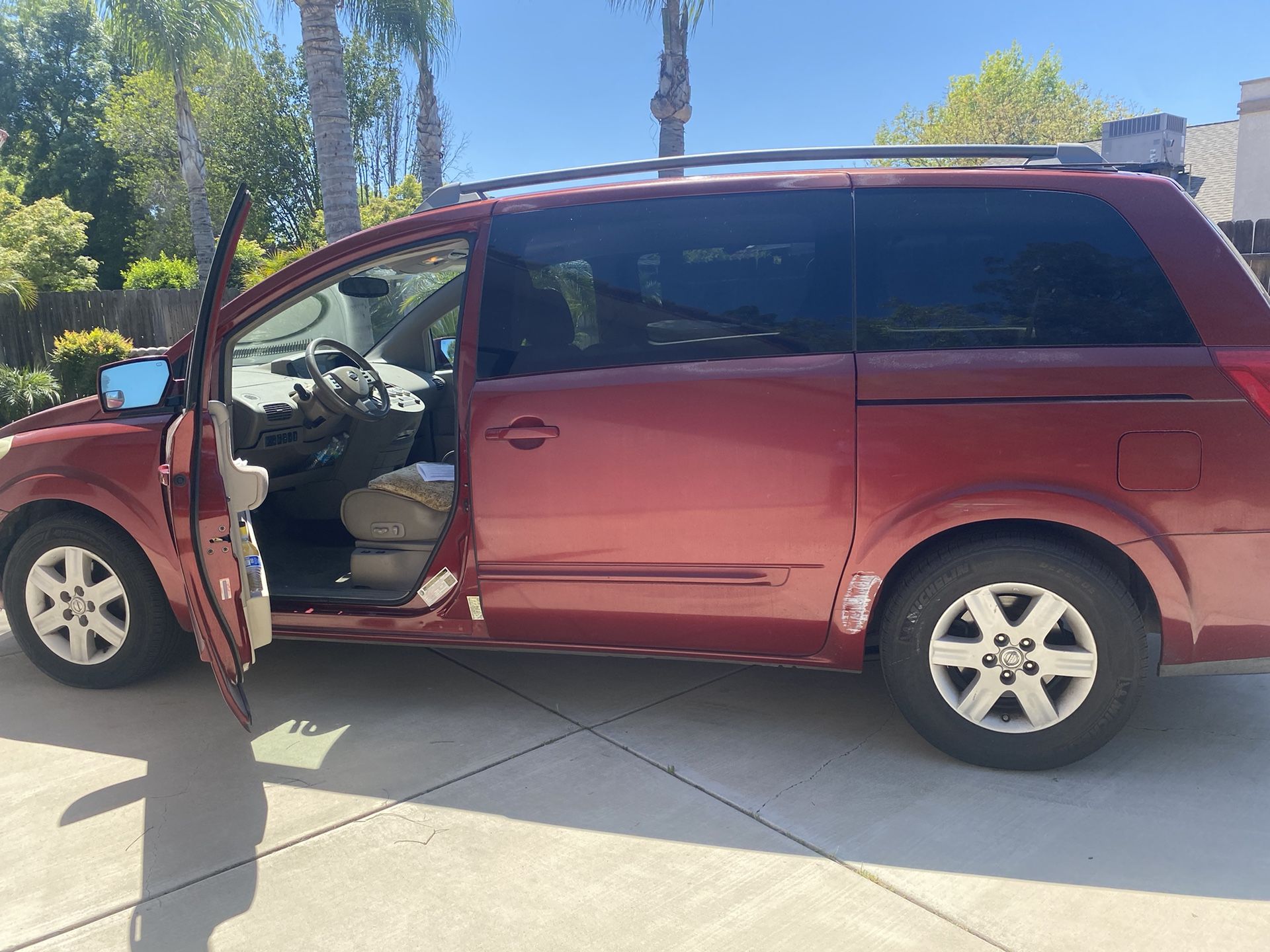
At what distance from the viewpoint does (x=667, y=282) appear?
322 cm

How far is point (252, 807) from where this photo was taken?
303 centimetres

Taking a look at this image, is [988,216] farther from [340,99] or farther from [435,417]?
[340,99]

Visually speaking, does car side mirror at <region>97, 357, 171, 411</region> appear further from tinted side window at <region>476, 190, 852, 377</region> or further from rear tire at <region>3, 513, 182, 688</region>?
tinted side window at <region>476, 190, 852, 377</region>

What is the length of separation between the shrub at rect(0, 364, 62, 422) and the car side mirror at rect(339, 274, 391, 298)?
23.4 ft

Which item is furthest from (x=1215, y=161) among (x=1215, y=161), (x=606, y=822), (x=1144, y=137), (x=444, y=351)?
(x=606, y=822)

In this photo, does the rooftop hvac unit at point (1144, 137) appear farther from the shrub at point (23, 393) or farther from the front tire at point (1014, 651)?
the shrub at point (23, 393)

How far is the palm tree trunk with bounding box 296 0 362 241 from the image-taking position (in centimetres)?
941

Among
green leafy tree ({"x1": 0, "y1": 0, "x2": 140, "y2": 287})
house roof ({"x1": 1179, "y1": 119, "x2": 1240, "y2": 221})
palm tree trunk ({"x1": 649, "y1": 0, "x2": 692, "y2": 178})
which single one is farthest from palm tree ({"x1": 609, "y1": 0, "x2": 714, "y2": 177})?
green leafy tree ({"x1": 0, "y1": 0, "x2": 140, "y2": 287})

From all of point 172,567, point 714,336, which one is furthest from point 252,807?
point 714,336

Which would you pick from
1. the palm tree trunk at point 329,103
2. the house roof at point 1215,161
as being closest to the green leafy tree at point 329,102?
the palm tree trunk at point 329,103

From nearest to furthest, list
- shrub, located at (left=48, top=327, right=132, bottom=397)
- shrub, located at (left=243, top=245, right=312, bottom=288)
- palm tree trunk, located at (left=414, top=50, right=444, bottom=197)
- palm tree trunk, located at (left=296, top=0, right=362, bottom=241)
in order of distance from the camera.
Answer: palm tree trunk, located at (left=296, top=0, right=362, bottom=241), shrub, located at (left=48, top=327, right=132, bottom=397), shrub, located at (left=243, top=245, right=312, bottom=288), palm tree trunk, located at (left=414, top=50, right=444, bottom=197)

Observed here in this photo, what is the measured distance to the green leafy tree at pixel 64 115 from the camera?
3192cm

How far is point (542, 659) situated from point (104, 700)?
1.79 metres

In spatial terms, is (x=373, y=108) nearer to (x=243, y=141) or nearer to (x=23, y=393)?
(x=243, y=141)
